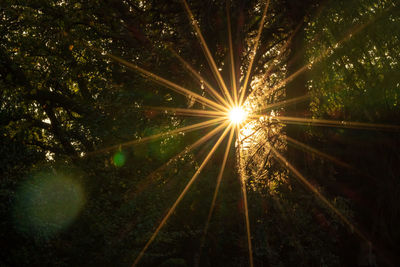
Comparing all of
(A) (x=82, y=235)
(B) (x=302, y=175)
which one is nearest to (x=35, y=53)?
(A) (x=82, y=235)

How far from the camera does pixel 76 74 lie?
1252 cm

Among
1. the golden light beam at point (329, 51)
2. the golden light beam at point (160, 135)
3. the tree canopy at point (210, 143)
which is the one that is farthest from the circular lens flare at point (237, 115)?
the golden light beam at point (329, 51)

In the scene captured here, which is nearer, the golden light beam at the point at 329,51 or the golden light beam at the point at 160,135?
→ the golden light beam at the point at 329,51

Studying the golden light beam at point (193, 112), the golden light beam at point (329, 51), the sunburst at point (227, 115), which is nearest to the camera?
the golden light beam at point (329, 51)

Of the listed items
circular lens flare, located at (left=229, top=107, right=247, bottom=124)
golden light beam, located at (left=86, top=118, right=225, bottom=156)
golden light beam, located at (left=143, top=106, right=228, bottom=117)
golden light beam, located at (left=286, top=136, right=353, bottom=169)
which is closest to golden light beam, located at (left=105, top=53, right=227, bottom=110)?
golden light beam, located at (left=143, top=106, right=228, bottom=117)

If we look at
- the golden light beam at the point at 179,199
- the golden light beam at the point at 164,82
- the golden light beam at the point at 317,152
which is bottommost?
the golden light beam at the point at 179,199

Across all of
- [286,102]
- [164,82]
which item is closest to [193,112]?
[164,82]

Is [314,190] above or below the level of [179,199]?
above

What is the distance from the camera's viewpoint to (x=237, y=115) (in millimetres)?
11805

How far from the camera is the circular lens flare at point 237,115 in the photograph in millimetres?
11586

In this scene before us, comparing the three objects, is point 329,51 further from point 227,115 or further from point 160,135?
point 160,135

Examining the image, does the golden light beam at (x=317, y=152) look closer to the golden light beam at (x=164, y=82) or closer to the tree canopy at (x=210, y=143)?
the tree canopy at (x=210, y=143)

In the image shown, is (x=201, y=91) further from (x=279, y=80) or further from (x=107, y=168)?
(x=107, y=168)

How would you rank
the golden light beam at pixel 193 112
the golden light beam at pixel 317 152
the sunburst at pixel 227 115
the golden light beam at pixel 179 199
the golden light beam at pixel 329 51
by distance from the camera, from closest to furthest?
the golden light beam at pixel 179 199
the golden light beam at pixel 329 51
the sunburst at pixel 227 115
the golden light beam at pixel 193 112
the golden light beam at pixel 317 152
